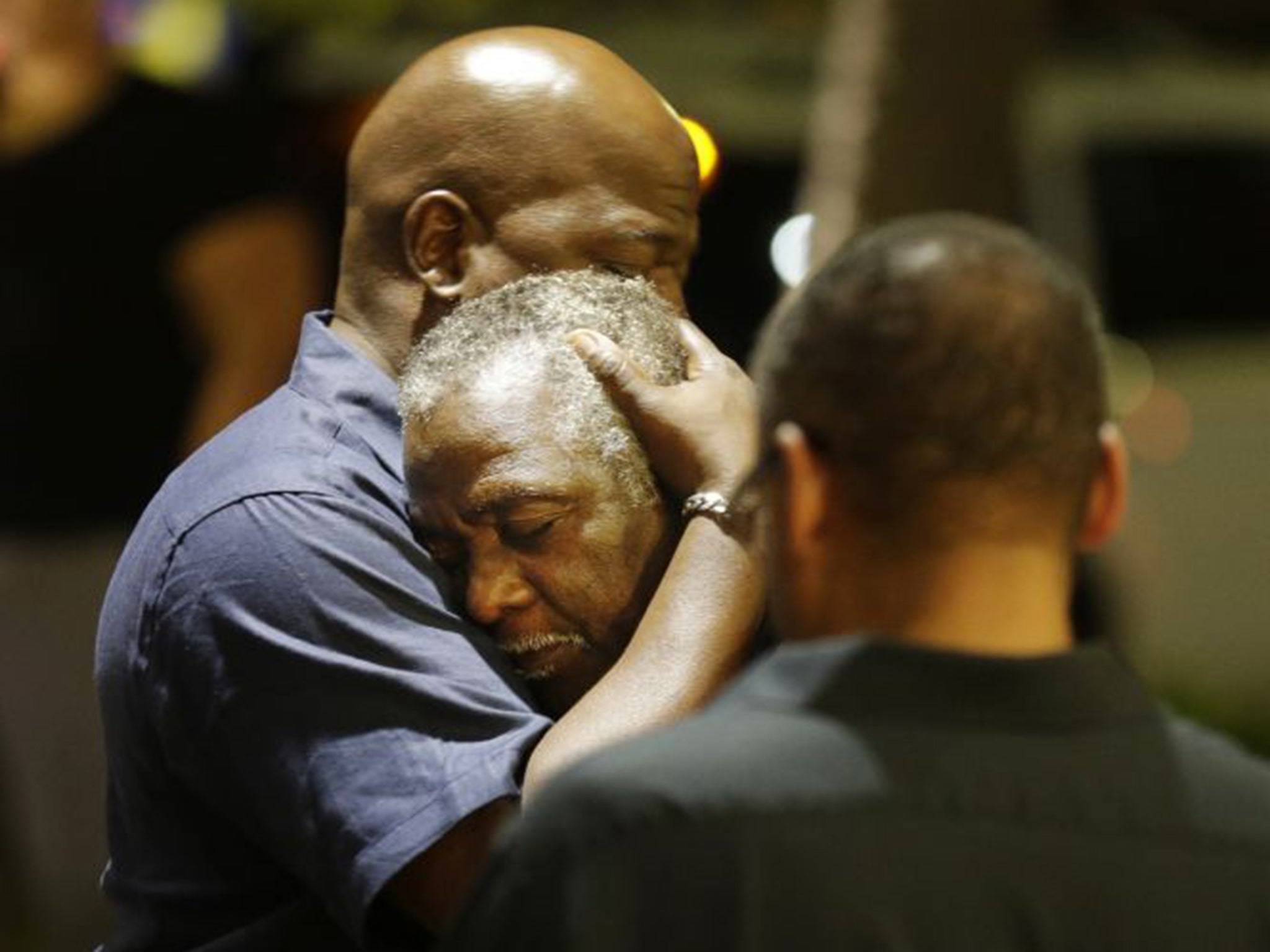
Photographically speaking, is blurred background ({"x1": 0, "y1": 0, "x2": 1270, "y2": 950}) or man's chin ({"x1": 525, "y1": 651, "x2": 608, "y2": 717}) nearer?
man's chin ({"x1": 525, "y1": 651, "x2": 608, "y2": 717})

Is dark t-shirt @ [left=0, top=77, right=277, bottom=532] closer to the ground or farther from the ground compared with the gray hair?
closer to the ground

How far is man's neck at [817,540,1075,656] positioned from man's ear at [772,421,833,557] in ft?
0.18

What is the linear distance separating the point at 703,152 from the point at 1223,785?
1328 mm

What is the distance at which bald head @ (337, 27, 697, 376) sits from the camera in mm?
2945

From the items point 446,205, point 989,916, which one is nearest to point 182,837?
point 446,205

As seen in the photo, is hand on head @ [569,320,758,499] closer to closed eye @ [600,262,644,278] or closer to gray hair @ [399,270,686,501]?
gray hair @ [399,270,686,501]

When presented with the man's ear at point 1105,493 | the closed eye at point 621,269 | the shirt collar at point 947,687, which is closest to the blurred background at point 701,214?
the closed eye at point 621,269

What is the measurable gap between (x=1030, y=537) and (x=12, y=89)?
4321 mm

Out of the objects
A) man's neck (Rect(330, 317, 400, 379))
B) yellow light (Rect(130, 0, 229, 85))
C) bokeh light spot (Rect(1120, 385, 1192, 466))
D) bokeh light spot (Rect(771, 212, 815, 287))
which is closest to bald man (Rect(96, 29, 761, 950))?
man's neck (Rect(330, 317, 400, 379))

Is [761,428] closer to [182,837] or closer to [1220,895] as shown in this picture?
[1220,895]

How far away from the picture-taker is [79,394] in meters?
6.21

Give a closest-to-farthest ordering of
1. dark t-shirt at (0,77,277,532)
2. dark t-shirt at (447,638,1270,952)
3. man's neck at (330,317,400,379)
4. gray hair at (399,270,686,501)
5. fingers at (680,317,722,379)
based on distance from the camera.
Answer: dark t-shirt at (447,638,1270,952)
gray hair at (399,270,686,501)
fingers at (680,317,722,379)
man's neck at (330,317,400,379)
dark t-shirt at (0,77,277,532)

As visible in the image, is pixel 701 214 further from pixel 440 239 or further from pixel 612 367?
pixel 612 367

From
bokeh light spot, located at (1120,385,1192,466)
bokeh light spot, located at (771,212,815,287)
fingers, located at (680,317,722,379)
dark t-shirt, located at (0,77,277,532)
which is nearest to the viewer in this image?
fingers, located at (680,317,722,379)
